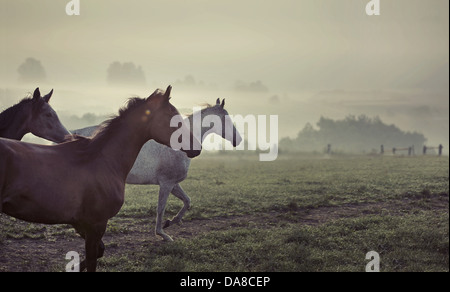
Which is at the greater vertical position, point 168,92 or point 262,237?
point 168,92

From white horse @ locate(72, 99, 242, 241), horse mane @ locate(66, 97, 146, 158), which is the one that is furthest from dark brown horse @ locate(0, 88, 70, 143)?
Result: horse mane @ locate(66, 97, 146, 158)

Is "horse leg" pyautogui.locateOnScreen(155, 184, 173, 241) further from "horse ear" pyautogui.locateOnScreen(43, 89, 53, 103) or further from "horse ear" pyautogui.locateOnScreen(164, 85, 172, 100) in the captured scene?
"horse ear" pyautogui.locateOnScreen(164, 85, 172, 100)

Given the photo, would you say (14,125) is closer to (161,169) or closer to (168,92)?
(161,169)

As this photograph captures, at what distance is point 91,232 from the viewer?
224 inches

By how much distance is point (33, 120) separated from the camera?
845 centimetres

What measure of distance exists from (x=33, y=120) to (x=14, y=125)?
1.58 feet

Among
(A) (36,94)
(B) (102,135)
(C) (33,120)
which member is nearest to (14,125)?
(C) (33,120)

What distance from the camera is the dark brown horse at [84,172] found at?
518 cm

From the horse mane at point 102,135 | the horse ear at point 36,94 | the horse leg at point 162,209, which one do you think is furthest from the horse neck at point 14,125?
the horse leg at point 162,209

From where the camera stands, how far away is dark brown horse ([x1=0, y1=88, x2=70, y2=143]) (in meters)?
7.95

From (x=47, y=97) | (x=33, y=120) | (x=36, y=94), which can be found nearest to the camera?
(x=36, y=94)

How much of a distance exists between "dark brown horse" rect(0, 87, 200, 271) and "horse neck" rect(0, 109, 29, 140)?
2.54 m
